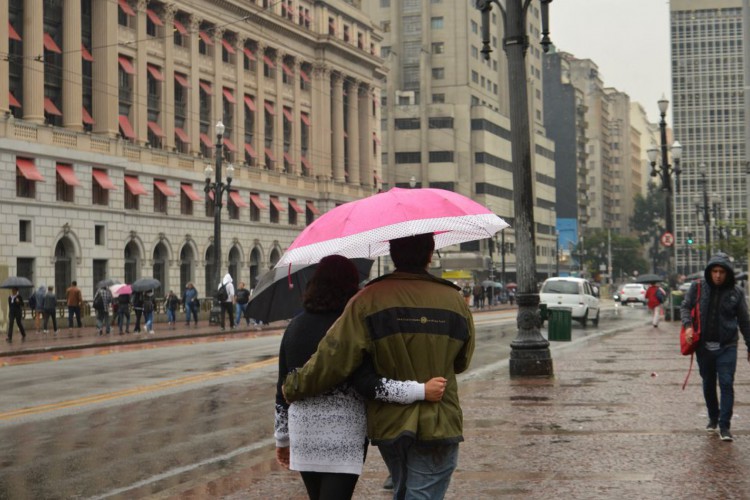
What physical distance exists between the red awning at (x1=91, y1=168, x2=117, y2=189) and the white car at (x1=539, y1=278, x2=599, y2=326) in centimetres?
2656

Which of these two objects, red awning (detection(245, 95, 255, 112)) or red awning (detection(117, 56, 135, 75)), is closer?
red awning (detection(117, 56, 135, 75))

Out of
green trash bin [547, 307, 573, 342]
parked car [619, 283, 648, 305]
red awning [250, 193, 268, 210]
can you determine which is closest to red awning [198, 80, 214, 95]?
red awning [250, 193, 268, 210]

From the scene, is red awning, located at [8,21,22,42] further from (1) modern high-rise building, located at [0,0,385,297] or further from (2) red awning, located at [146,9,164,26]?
(2) red awning, located at [146,9,164,26]

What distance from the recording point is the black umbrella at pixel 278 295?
663cm

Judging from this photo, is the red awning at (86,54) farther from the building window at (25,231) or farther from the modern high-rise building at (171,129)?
the building window at (25,231)

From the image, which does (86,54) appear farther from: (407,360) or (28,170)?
(407,360)

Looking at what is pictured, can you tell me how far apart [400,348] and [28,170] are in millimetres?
50002

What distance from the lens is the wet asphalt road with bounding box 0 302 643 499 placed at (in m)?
9.51

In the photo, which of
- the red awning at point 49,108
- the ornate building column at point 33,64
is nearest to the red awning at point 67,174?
the ornate building column at point 33,64

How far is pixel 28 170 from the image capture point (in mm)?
51938

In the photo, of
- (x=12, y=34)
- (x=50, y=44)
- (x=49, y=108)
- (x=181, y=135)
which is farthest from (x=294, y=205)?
(x=12, y=34)

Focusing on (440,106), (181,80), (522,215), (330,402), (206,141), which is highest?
(440,106)

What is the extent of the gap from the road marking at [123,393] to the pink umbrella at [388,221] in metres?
9.56

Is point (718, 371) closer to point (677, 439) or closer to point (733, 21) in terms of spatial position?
point (677, 439)
